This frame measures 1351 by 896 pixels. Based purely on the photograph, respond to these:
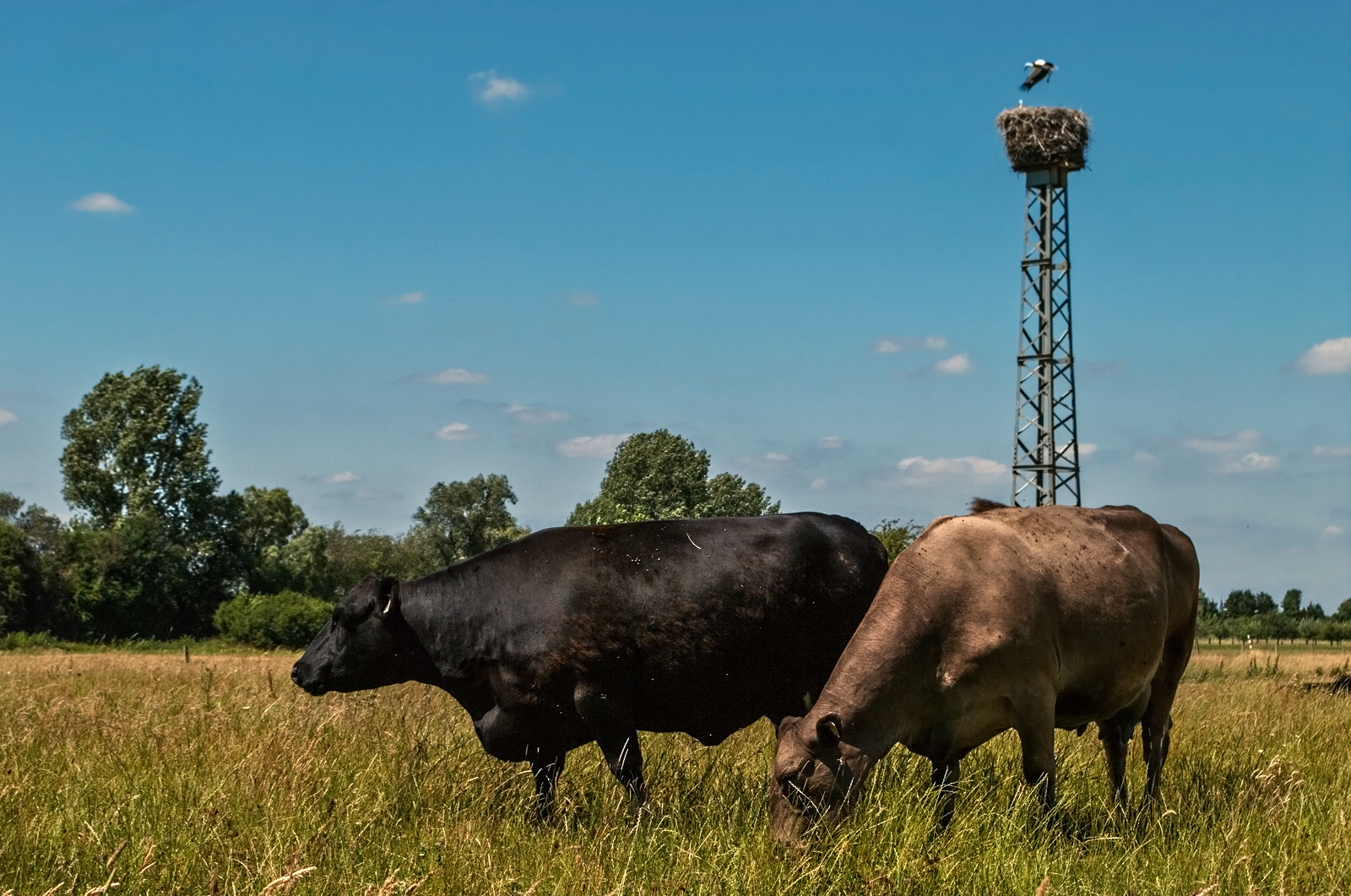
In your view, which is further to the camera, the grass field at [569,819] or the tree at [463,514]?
the tree at [463,514]

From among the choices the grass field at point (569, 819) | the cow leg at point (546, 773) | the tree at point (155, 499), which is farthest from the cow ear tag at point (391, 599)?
the tree at point (155, 499)

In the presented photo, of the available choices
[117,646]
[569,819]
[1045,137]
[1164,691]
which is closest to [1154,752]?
[1164,691]

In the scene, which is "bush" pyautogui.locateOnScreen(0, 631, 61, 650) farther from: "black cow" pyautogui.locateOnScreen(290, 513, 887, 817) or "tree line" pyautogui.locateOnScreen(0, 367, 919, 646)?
"black cow" pyautogui.locateOnScreen(290, 513, 887, 817)

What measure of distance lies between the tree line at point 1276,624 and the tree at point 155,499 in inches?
1920

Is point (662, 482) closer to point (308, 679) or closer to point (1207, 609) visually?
point (1207, 609)

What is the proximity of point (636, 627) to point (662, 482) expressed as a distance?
66194 mm

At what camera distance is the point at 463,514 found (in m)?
90.4

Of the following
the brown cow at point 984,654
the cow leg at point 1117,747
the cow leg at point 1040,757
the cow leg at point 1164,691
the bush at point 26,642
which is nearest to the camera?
the brown cow at point 984,654

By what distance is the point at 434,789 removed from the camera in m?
8.38

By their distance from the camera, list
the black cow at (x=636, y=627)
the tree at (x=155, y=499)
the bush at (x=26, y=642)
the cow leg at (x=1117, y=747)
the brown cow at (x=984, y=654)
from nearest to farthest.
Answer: the brown cow at (x=984, y=654) < the black cow at (x=636, y=627) < the cow leg at (x=1117, y=747) < the bush at (x=26, y=642) < the tree at (x=155, y=499)

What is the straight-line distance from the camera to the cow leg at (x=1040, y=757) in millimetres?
7477

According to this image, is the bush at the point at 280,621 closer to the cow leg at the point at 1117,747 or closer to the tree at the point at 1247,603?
the tree at the point at 1247,603

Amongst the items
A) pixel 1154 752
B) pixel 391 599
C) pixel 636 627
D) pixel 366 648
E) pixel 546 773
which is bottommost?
pixel 546 773

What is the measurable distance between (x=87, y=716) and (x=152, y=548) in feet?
189
